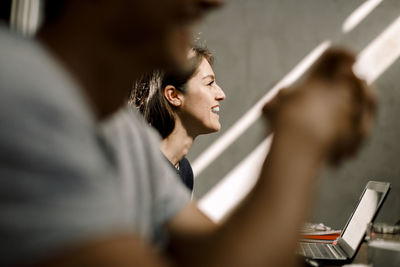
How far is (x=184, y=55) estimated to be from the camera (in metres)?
0.59

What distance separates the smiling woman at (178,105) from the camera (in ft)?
6.95

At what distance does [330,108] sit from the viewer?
0.54 metres

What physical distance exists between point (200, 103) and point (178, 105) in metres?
0.11

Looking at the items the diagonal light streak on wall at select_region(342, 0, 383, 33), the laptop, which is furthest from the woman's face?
the diagonal light streak on wall at select_region(342, 0, 383, 33)

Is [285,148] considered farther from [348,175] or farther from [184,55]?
[348,175]

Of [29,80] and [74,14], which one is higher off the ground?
[74,14]

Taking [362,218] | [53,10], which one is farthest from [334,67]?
[362,218]

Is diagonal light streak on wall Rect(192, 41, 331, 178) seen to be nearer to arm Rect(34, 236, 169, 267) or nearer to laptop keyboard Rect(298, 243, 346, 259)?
laptop keyboard Rect(298, 243, 346, 259)

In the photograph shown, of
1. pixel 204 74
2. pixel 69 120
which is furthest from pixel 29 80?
pixel 204 74

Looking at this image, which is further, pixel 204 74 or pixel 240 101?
pixel 240 101

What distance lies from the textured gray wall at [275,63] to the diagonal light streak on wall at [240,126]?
37 mm

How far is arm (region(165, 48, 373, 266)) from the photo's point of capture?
1.55 feet

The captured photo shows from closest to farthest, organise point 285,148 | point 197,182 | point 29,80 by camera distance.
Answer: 1. point 29,80
2. point 285,148
3. point 197,182

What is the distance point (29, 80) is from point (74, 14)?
0.44 ft
